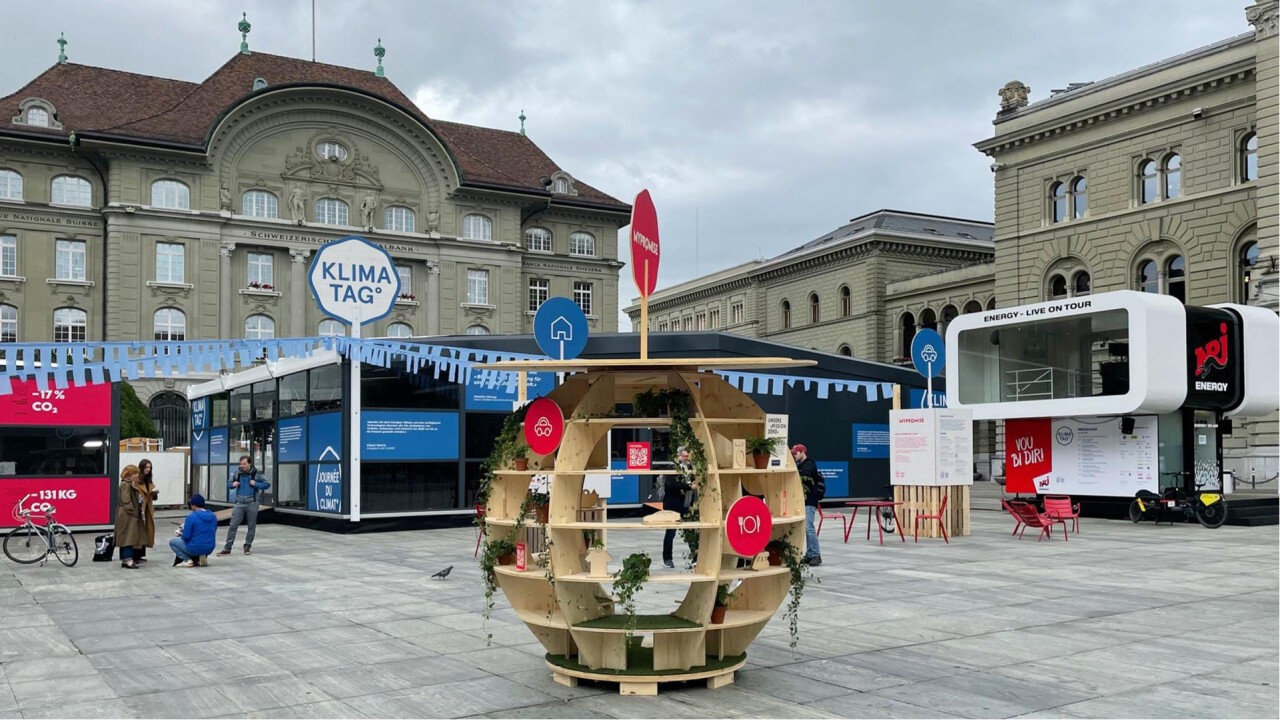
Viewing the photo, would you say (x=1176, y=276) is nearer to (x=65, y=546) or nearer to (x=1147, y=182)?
(x=1147, y=182)

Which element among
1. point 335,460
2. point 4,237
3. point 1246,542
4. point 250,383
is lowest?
point 1246,542

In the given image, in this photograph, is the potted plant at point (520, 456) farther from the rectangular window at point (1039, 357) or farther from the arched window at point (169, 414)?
the arched window at point (169, 414)

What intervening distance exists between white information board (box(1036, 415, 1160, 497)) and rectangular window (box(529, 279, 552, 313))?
4148cm

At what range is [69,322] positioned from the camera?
176ft

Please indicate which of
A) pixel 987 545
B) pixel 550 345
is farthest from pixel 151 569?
pixel 987 545

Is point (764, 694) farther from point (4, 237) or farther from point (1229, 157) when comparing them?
point (4, 237)

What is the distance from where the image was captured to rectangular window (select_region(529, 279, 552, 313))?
6617cm

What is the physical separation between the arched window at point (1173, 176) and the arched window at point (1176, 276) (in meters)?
2.83

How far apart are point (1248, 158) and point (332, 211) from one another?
43.2 meters

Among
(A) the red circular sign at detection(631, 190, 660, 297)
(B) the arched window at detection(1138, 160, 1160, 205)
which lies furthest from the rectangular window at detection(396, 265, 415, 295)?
(A) the red circular sign at detection(631, 190, 660, 297)

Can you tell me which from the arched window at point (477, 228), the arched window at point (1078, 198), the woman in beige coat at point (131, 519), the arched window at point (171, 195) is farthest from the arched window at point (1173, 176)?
the arched window at point (171, 195)

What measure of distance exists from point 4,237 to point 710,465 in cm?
5423

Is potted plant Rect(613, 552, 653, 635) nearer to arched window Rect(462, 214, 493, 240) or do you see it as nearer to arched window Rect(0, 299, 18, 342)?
arched window Rect(0, 299, 18, 342)

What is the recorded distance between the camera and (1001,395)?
3030cm
